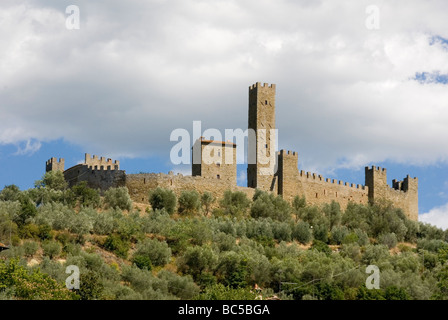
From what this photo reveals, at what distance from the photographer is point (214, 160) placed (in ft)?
179

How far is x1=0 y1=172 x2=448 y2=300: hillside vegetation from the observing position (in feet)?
116

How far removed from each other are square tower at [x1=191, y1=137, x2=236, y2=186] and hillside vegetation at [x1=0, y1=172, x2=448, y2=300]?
2.74 m

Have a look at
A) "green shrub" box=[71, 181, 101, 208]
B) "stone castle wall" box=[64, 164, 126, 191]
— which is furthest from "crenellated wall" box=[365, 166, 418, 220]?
"green shrub" box=[71, 181, 101, 208]

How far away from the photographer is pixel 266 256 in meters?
43.5

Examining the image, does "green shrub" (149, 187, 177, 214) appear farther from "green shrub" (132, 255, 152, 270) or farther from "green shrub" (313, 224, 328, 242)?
"green shrub" (132, 255, 152, 270)

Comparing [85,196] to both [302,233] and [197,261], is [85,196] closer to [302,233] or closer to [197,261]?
[197,261]

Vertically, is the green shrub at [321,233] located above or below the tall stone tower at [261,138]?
below

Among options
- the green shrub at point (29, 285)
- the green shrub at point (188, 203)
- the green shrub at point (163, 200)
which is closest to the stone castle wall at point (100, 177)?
the green shrub at point (163, 200)

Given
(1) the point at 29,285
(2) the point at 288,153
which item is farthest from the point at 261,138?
(1) the point at 29,285

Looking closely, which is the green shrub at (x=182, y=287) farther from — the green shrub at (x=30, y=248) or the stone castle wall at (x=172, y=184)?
the stone castle wall at (x=172, y=184)

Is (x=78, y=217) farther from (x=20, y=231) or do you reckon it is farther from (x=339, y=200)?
(x=339, y=200)

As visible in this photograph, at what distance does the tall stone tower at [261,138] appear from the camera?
2181 inches

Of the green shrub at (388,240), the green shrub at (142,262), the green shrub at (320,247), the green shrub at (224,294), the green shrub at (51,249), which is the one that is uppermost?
the green shrub at (388,240)
